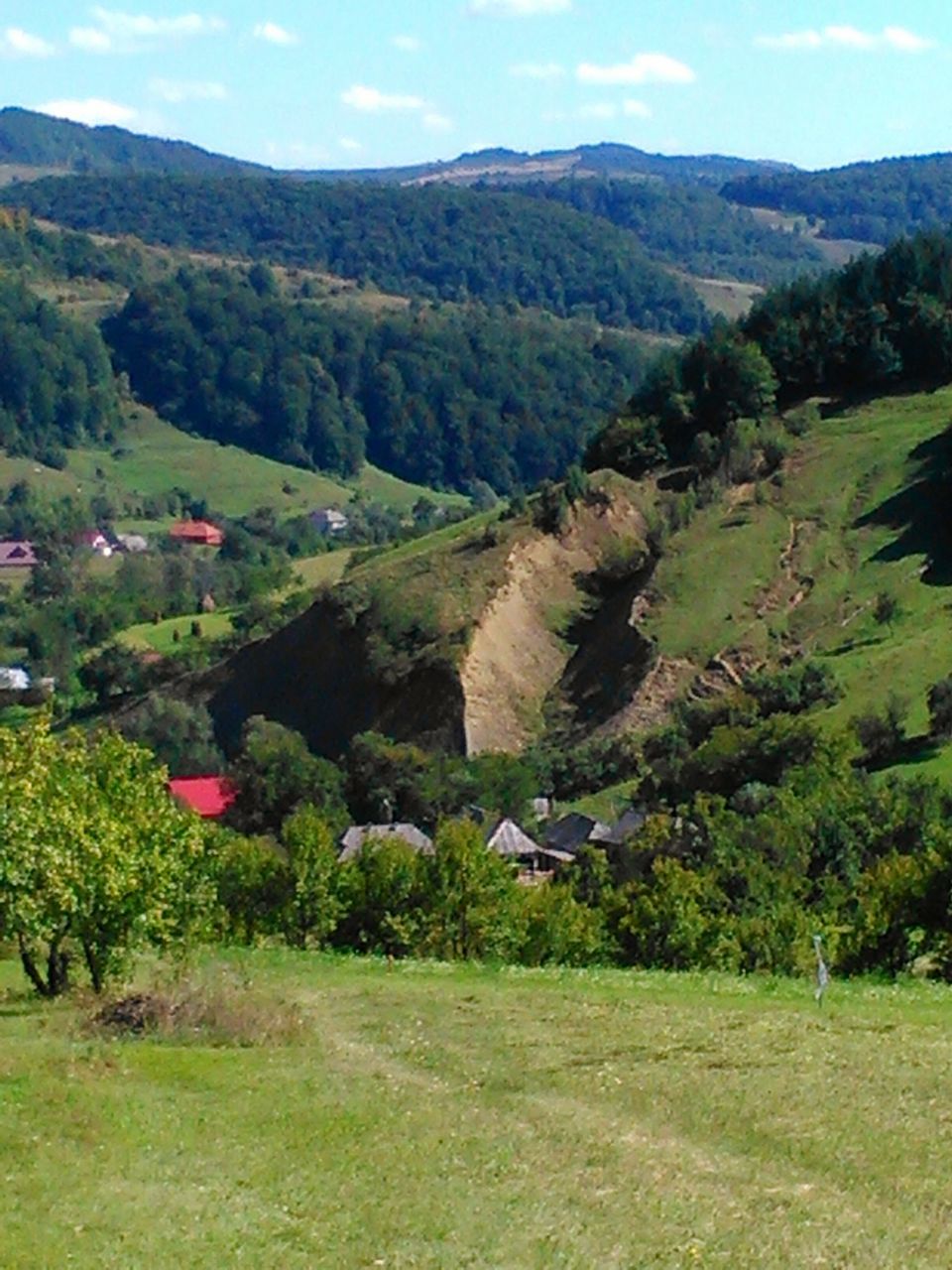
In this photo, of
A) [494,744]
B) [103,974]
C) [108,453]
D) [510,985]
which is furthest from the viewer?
[108,453]

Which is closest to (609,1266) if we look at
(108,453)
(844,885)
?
(844,885)

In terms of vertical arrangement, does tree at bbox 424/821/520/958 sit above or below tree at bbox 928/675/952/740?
above

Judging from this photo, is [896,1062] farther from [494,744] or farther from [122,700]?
[122,700]

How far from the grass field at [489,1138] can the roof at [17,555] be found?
126299 mm

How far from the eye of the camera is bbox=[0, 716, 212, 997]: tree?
73.3ft

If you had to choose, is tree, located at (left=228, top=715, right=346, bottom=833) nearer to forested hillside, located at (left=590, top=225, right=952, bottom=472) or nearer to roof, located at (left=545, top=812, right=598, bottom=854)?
roof, located at (left=545, top=812, right=598, bottom=854)

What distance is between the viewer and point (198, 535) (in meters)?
152

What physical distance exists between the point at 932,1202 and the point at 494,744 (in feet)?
182

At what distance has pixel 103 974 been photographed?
23531 millimetres

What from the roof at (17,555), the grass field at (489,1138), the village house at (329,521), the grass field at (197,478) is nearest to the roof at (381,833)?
the grass field at (489,1138)

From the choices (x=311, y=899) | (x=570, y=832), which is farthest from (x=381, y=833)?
(x=311, y=899)

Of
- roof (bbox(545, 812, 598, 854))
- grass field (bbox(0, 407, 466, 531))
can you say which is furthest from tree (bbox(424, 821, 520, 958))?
grass field (bbox(0, 407, 466, 531))

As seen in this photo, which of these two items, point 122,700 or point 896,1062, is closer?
point 896,1062

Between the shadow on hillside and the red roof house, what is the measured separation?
8335 cm
